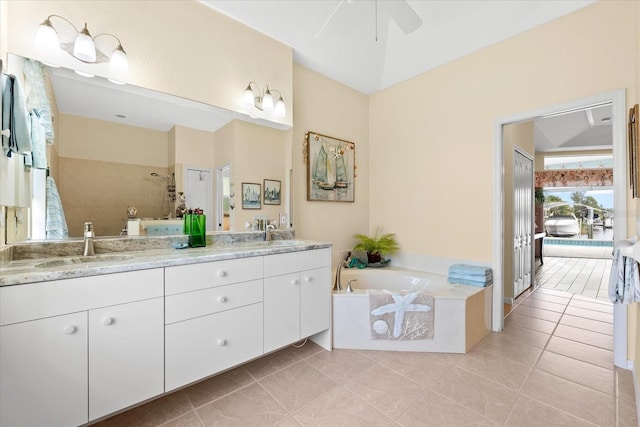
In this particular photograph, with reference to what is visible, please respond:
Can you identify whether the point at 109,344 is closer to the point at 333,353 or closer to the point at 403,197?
the point at 333,353

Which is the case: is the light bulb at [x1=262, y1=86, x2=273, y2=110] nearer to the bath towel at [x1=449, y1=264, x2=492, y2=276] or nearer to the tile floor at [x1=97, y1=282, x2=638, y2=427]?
the tile floor at [x1=97, y1=282, x2=638, y2=427]

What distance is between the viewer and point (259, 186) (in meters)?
2.57

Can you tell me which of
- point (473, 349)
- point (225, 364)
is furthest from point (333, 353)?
point (473, 349)

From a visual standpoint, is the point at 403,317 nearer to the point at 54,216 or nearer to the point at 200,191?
the point at 200,191

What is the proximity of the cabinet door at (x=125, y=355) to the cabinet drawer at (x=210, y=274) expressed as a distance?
0.42 ft

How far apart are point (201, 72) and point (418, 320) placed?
269 centimetres

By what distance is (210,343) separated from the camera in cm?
164

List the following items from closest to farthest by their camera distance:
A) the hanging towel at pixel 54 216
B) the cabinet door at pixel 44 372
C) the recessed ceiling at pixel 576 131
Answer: the cabinet door at pixel 44 372 → the hanging towel at pixel 54 216 → the recessed ceiling at pixel 576 131

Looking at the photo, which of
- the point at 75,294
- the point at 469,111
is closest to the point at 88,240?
the point at 75,294

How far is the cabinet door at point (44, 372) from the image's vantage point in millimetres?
1090

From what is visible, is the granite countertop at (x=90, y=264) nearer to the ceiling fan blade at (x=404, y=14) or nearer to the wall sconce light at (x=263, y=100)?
the wall sconce light at (x=263, y=100)

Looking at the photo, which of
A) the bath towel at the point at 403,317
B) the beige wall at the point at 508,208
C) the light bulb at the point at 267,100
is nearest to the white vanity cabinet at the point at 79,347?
the bath towel at the point at 403,317

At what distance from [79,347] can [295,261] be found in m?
1.26

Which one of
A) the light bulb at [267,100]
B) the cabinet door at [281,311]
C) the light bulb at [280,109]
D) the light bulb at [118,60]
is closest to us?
the light bulb at [118,60]
